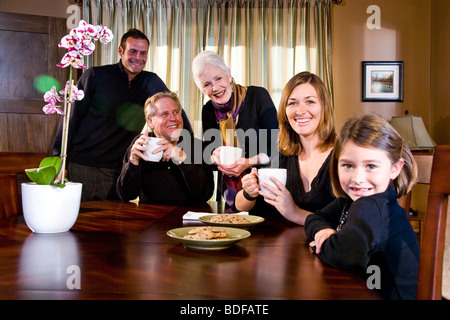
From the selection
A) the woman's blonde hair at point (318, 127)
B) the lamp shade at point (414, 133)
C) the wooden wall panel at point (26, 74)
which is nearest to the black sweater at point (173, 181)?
the woman's blonde hair at point (318, 127)

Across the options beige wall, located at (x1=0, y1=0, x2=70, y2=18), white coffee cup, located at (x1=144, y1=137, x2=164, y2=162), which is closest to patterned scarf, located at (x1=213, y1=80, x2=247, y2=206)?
white coffee cup, located at (x1=144, y1=137, x2=164, y2=162)

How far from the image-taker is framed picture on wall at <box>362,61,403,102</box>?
3.76 m

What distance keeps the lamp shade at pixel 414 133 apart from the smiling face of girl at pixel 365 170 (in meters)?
2.33

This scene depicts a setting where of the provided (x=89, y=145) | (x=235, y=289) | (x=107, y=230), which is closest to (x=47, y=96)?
(x=107, y=230)

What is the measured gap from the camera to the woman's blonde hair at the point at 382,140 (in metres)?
1.03

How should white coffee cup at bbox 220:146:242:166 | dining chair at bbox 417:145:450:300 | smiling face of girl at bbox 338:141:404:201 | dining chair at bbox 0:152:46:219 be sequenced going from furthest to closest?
white coffee cup at bbox 220:146:242:166, dining chair at bbox 0:152:46:219, smiling face of girl at bbox 338:141:404:201, dining chair at bbox 417:145:450:300

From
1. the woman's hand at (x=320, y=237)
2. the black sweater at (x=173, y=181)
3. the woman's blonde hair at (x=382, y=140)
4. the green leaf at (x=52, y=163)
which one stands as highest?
the woman's blonde hair at (x=382, y=140)

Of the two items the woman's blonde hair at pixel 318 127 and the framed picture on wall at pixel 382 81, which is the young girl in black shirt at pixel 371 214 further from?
the framed picture on wall at pixel 382 81

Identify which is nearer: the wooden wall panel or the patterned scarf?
A: the patterned scarf

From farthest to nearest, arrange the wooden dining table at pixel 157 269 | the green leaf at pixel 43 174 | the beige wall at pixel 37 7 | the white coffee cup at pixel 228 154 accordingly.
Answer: the beige wall at pixel 37 7
the white coffee cup at pixel 228 154
the green leaf at pixel 43 174
the wooden dining table at pixel 157 269

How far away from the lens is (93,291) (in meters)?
0.64

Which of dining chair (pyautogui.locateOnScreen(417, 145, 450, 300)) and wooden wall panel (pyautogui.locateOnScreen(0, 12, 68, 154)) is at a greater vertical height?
wooden wall panel (pyautogui.locateOnScreen(0, 12, 68, 154))

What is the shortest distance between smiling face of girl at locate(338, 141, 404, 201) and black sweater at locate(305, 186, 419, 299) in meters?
0.04

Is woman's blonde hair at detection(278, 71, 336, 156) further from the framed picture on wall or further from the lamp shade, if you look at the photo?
the framed picture on wall
